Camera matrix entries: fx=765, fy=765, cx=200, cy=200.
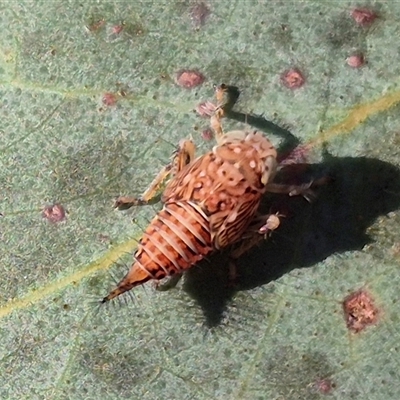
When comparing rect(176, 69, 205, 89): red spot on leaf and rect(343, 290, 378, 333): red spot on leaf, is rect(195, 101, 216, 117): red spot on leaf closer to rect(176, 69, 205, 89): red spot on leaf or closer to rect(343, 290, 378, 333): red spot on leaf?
rect(176, 69, 205, 89): red spot on leaf

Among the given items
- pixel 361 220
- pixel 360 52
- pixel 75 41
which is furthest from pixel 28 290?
pixel 360 52

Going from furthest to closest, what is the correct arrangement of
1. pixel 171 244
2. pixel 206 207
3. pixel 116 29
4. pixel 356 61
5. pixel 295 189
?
pixel 116 29 < pixel 356 61 < pixel 295 189 < pixel 206 207 < pixel 171 244

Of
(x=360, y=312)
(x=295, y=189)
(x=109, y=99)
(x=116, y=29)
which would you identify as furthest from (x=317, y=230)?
(x=116, y=29)

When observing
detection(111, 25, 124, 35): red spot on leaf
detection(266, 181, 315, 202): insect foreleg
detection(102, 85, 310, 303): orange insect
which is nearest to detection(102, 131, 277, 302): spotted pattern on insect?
detection(102, 85, 310, 303): orange insect

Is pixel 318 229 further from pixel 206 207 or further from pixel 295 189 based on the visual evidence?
pixel 206 207

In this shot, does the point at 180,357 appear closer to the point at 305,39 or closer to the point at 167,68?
the point at 167,68

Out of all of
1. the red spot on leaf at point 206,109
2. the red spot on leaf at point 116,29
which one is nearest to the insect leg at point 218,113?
the red spot on leaf at point 206,109
